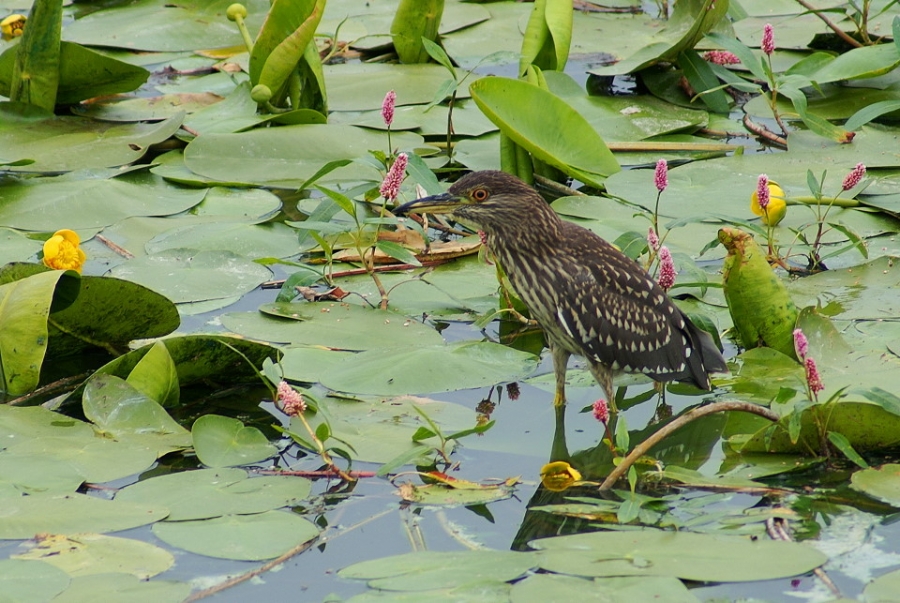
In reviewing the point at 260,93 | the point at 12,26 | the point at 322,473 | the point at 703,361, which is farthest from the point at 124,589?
the point at 12,26

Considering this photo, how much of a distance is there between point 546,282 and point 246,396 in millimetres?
1344

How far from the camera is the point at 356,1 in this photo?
31.7 ft

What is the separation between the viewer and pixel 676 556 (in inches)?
138

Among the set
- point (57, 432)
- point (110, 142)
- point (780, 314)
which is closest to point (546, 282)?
point (780, 314)

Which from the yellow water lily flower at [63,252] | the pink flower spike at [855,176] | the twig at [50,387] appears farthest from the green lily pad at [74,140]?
the pink flower spike at [855,176]

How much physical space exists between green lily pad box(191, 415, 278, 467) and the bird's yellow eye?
148cm

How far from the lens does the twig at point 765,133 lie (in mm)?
7113

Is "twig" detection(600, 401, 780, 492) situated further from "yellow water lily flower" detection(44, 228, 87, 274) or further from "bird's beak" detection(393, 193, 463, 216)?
"yellow water lily flower" detection(44, 228, 87, 274)

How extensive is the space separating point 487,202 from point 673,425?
65.1 inches

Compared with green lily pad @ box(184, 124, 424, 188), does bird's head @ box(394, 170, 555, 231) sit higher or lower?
higher

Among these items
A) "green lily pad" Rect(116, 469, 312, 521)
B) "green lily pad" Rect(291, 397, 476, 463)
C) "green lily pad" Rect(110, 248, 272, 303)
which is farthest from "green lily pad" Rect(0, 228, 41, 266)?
"green lily pad" Rect(116, 469, 312, 521)

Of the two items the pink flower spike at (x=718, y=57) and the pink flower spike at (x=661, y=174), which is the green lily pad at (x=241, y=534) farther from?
the pink flower spike at (x=718, y=57)

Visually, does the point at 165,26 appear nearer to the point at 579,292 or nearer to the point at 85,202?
the point at 85,202

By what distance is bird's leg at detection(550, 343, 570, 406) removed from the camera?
16.3 ft
